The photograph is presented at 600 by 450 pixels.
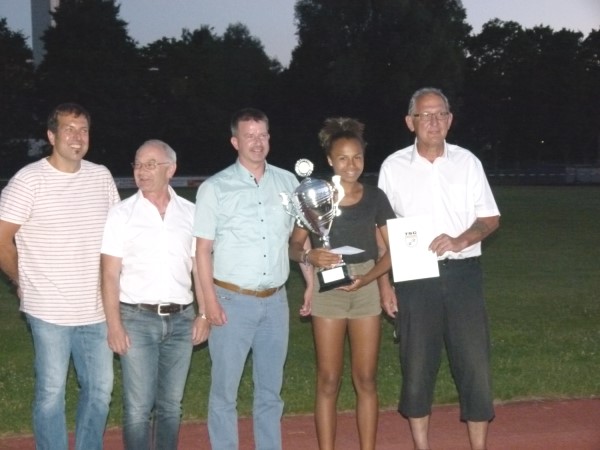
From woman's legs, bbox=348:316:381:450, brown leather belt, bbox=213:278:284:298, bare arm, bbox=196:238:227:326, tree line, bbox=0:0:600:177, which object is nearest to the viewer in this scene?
bare arm, bbox=196:238:227:326

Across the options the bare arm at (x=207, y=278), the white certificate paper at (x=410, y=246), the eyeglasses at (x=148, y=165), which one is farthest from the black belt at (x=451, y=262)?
the eyeglasses at (x=148, y=165)

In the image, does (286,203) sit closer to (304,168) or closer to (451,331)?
(304,168)

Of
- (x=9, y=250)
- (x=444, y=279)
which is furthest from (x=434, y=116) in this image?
(x=9, y=250)

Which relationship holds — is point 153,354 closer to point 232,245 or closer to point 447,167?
point 232,245

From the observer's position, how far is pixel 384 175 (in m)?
6.13

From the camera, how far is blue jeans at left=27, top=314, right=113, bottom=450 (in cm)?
551

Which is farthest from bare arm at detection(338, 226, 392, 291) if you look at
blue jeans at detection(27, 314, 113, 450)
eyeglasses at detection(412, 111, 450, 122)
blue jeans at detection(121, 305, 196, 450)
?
blue jeans at detection(27, 314, 113, 450)

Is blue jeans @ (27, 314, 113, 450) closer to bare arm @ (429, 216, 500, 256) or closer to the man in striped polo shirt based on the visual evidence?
the man in striped polo shirt

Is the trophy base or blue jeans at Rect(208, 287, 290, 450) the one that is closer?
the trophy base

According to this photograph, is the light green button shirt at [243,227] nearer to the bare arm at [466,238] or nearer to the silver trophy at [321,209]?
the silver trophy at [321,209]

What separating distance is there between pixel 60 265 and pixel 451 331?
95.3 inches

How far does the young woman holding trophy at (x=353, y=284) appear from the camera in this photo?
5867 millimetres

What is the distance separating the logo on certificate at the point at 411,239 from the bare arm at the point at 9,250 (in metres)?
2.29

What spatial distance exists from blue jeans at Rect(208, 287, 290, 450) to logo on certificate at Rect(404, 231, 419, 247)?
2.80 ft
